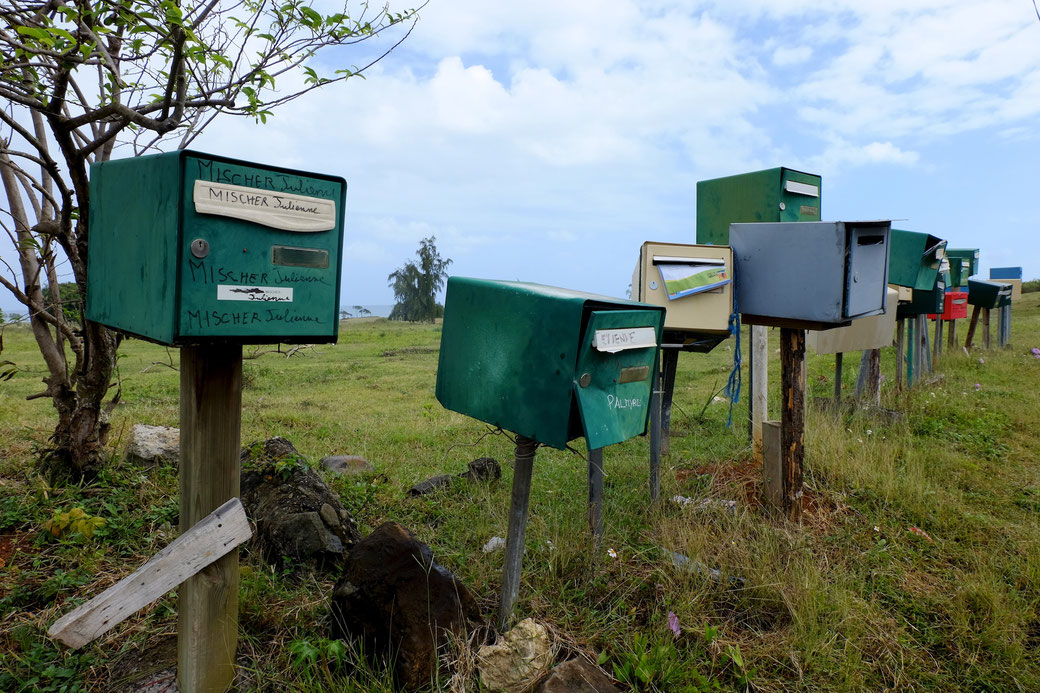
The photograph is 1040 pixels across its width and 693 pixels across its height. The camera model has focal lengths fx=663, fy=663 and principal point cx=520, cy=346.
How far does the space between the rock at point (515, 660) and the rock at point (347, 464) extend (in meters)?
2.33

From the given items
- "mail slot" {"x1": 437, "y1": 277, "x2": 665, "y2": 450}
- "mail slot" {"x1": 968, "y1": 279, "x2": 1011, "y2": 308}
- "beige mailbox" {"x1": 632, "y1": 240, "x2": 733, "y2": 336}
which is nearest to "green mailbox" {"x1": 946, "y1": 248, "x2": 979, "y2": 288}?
"mail slot" {"x1": 968, "y1": 279, "x2": 1011, "y2": 308}

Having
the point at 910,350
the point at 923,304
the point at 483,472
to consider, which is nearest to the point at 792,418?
the point at 483,472

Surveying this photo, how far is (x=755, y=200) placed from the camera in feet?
14.8

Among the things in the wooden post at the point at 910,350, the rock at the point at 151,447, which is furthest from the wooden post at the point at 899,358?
the rock at the point at 151,447

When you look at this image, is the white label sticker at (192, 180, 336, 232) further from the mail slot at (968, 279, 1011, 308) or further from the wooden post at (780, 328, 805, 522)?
the mail slot at (968, 279, 1011, 308)

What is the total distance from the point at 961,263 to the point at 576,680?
30.5 ft

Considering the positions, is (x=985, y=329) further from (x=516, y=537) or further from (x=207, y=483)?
(x=207, y=483)

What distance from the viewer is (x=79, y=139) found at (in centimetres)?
338

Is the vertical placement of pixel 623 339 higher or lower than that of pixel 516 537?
higher

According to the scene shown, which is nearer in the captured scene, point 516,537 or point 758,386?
point 516,537

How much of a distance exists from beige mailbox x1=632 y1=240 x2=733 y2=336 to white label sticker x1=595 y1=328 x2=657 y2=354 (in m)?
1.50

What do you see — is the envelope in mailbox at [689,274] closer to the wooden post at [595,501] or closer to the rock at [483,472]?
the wooden post at [595,501]

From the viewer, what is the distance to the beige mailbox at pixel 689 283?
3650 millimetres

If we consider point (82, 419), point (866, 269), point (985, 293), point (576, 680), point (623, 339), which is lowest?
point (576, 680)
